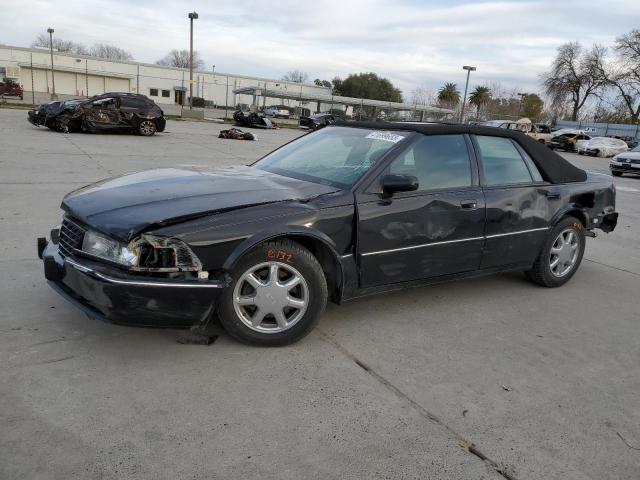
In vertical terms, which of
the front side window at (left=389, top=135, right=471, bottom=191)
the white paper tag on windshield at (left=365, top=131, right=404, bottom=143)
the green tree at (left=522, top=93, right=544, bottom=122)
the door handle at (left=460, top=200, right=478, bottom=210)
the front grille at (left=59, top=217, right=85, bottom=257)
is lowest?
the front grille at (left=59, top=217, right=85, bottom=257)

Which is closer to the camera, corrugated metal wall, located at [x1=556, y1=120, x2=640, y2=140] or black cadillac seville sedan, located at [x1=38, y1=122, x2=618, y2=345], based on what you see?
black cadillac seville sedan, located at [x1=38, y1=122, x2=618, y2=345]

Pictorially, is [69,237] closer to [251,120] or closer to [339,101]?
[251,120]

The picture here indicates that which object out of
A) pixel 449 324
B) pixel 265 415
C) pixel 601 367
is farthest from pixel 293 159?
pixel 601 367

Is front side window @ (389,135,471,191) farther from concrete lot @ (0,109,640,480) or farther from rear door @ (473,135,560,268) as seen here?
concrete lot @ (0,109,640,480)

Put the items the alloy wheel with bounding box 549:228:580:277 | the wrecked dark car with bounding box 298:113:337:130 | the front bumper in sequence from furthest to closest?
the wrecked dark car with bounding box 298:113:337:130
the alloy wheel with bounding box 549:228:580:277
the front bumper

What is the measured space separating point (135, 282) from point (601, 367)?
3044 millimetres

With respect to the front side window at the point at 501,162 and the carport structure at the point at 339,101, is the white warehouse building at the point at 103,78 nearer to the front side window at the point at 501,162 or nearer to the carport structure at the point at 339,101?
the carport structure at the point at 339,101

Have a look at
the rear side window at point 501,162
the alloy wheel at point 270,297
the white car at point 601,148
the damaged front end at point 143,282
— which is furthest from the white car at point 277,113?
the damaged front end at point 143,282

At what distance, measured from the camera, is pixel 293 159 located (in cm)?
454

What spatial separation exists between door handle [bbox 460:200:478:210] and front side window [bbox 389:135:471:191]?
0.46 feet

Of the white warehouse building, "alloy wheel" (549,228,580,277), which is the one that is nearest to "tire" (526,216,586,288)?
"alloy wheel" (549,228,580,277)

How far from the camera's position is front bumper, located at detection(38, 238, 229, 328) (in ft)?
9.71

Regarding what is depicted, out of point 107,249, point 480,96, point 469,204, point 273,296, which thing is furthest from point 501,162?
point 480,96

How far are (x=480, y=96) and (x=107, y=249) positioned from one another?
80953 millimetres
